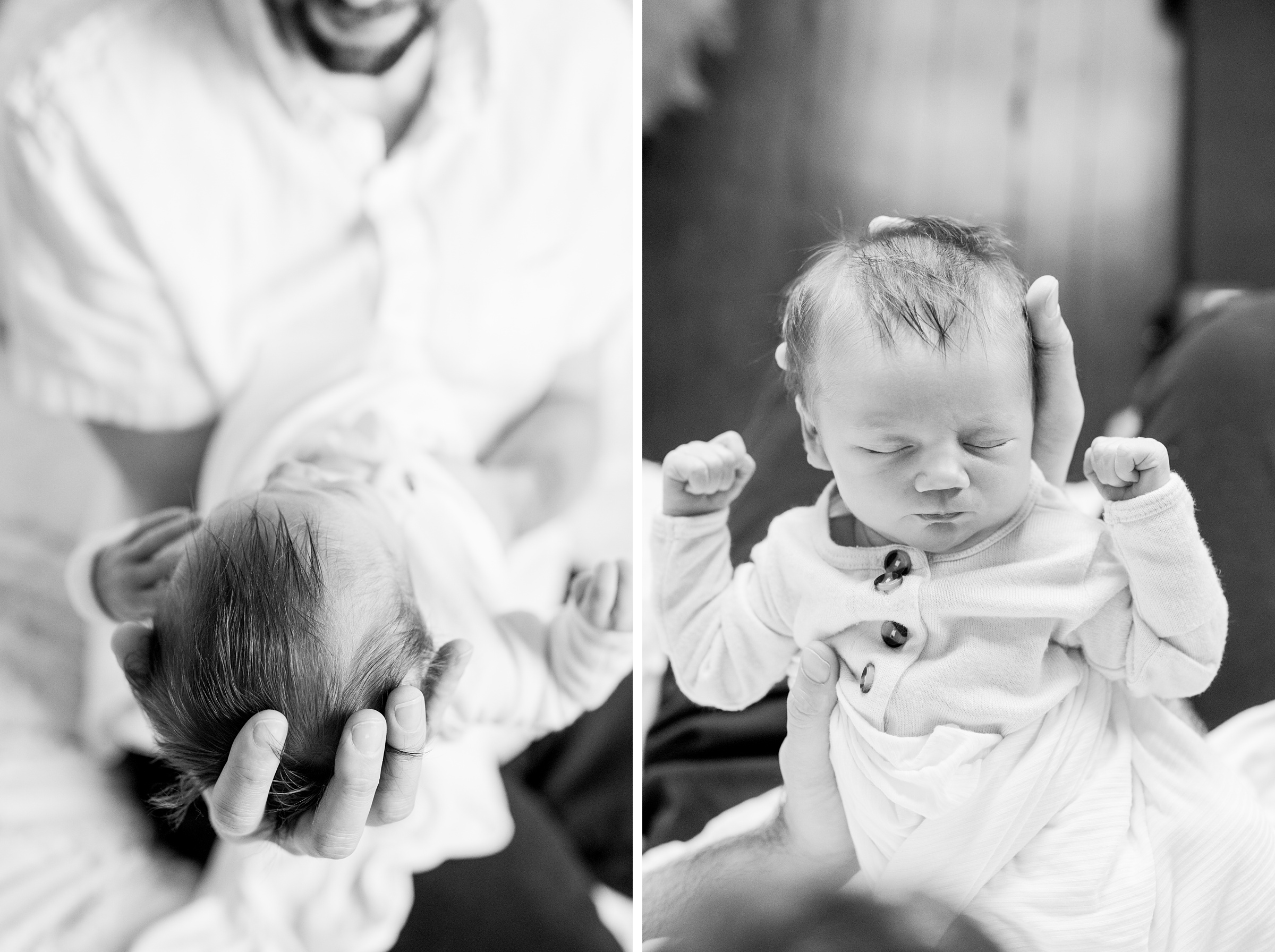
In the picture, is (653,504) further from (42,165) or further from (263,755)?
(42,165)

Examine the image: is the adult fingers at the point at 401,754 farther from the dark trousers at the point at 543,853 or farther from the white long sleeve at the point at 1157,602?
the white long sleeve at the point at 1157,602

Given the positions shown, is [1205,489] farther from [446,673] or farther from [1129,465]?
[446,673]

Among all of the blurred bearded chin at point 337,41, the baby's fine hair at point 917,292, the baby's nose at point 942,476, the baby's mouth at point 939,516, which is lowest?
the baby's mouth at point 939,516

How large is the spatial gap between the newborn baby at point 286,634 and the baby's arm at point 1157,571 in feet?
1.53

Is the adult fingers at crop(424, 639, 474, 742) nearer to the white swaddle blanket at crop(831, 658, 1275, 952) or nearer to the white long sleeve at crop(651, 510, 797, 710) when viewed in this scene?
the white long sleeve at crop(651, 510, 797, 710)

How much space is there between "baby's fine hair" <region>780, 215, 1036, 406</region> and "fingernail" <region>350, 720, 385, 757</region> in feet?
1.18

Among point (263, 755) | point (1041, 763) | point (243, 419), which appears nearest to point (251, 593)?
point (263, 755)

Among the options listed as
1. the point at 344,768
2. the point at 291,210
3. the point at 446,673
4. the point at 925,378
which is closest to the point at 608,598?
the point at 446,673

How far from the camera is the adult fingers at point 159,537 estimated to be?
0.85 metres

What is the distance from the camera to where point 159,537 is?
0.85 m

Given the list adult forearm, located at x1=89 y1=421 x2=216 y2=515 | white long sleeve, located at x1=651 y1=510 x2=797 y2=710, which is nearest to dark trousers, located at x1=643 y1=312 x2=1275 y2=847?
white long sleeve, located at x1=651 y1=510 x2=797 y2=710

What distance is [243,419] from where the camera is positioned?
2.96 feet

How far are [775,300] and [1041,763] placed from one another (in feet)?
1.15

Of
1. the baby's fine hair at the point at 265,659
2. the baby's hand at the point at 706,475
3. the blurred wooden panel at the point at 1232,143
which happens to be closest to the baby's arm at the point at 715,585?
the baby's hand at the point at 706,475
